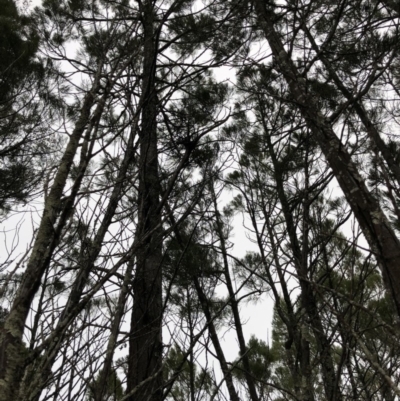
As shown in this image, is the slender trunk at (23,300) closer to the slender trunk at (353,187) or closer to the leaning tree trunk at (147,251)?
the leaning tree trunk at (147,251)

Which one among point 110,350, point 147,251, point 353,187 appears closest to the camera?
point 110,350

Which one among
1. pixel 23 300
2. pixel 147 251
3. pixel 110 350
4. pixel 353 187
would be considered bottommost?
pixel 110 350

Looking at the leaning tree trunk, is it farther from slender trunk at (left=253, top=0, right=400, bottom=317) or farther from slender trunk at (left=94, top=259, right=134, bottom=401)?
slender trunk at (left=253, top=0, right=400, bottom=317)

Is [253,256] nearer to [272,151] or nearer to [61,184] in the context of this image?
[272,151]

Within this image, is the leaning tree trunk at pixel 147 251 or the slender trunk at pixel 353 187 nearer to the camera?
the leaning tree trunk at pixel 147 251

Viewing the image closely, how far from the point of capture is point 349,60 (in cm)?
510

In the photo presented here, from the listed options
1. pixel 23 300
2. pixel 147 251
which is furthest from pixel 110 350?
pixel 147 251

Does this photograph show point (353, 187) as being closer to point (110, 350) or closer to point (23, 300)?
point (110, 350)

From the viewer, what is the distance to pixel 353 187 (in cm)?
242

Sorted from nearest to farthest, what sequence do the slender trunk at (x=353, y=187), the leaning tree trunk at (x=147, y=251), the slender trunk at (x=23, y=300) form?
the slender trunk at (x=23, y=300)
the leaning tree trunk at (x=147, y=251)
the slender trunk at (x=353, y=187)

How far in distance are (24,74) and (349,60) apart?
13.8 feet

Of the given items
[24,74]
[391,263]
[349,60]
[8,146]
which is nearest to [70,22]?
[24,74]

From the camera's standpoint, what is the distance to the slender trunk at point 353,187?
6.01 ft

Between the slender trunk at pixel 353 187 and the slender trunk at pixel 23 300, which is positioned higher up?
the slender trunk at pixel 353 187
